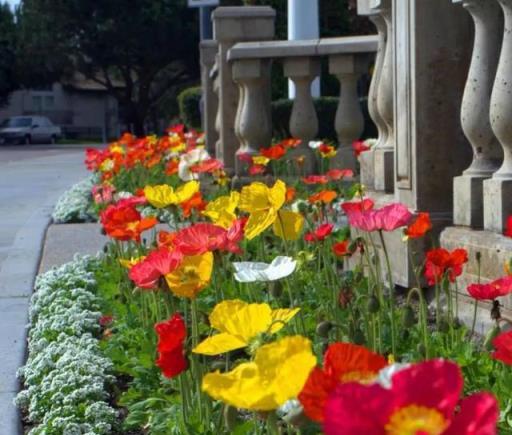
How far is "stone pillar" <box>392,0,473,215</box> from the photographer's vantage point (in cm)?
529

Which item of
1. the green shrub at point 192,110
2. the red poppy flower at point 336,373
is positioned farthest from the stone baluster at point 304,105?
the green shrub at point 192,110

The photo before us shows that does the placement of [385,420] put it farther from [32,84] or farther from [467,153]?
[32,84]

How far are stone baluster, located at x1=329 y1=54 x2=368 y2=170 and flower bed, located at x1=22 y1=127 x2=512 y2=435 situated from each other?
13.7ft

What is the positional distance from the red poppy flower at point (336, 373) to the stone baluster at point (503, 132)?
2993 mm

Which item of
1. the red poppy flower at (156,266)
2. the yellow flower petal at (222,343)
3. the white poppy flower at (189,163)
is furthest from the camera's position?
the white poppy flower at (189,163)

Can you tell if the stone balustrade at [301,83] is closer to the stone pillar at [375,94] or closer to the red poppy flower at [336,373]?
the stone pillar at [375,94]

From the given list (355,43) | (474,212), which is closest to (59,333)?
(474,212)

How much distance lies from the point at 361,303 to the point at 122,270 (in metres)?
2.00

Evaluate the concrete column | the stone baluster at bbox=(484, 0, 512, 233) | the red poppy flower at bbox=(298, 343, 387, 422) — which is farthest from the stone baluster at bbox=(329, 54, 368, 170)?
the red poppy flower at bbox=(298, 343, 387, 422)

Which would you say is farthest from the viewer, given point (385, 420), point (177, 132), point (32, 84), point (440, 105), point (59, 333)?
point (32, 84)

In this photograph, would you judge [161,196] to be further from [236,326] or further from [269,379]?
[269,379]

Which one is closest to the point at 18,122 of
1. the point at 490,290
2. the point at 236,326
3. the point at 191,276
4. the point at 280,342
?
the point at 490,290

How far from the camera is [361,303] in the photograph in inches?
154

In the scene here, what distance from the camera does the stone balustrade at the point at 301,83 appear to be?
10.1 m
